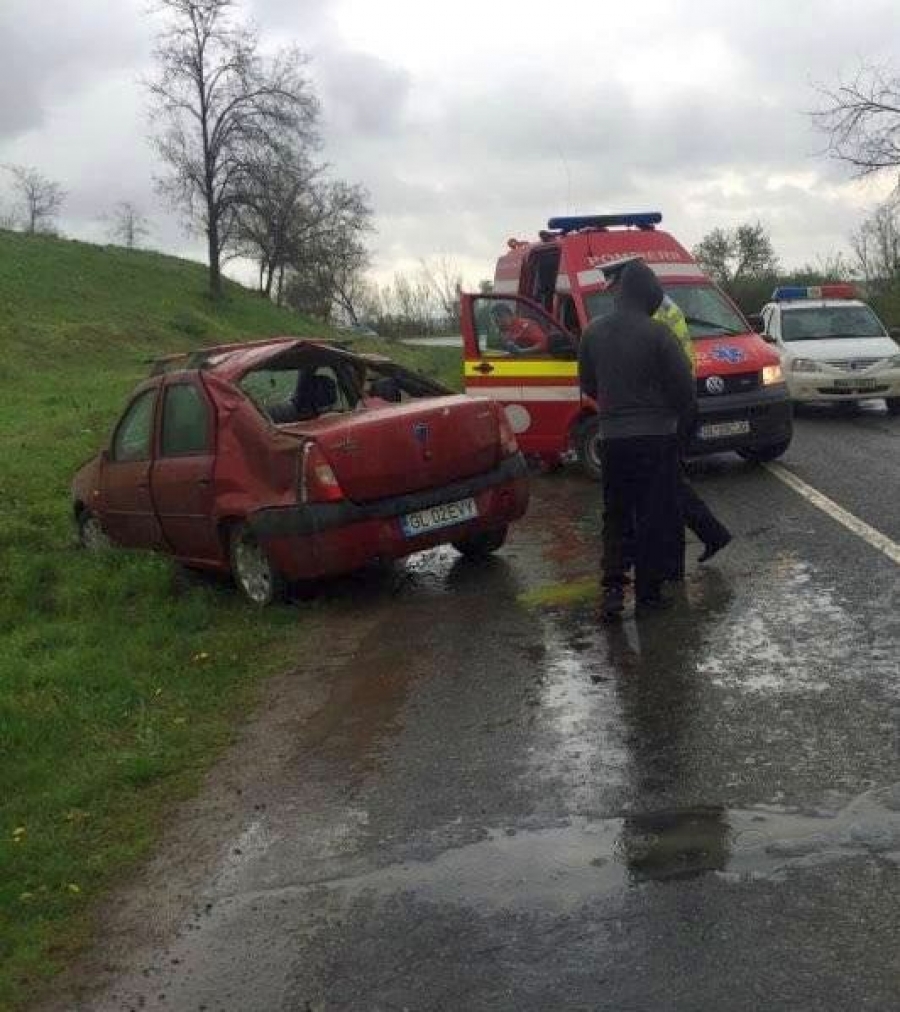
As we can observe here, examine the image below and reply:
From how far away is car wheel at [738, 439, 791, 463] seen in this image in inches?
480

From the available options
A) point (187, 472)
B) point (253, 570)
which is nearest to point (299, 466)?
point (253, 570)

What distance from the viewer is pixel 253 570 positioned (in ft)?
25.9

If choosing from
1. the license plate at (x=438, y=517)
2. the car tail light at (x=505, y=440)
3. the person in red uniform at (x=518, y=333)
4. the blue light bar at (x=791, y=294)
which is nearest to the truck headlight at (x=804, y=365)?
the blue light bar at (x=791, y=294)

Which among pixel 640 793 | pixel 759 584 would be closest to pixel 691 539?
pixel 759 584

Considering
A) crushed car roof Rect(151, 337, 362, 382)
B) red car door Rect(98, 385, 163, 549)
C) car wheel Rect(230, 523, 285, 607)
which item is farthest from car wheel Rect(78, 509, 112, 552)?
car wheel Rect(230, 523, 285, 607)

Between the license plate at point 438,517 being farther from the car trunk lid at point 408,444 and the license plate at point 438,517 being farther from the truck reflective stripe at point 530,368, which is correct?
the truck reflective stripe at point 530,368

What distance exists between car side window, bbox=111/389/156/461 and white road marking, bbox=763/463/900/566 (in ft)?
16.6

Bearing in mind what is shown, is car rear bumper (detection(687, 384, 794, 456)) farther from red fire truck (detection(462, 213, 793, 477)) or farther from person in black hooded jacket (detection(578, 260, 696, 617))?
person in black hooded jacket (detection(578, 260, 696, 617))

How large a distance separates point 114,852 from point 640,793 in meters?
1.89

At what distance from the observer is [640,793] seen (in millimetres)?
4309

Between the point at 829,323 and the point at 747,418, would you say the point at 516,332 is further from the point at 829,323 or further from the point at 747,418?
the point at 829,323

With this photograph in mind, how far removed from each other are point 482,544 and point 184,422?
7.52 ft

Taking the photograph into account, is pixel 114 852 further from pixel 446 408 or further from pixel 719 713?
pixel 446 408

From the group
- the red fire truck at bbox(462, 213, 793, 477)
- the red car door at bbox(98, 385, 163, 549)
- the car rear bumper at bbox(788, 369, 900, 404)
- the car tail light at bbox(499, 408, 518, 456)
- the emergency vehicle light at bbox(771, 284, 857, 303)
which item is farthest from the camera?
the emergency vehicle light at bbox(771, 284, 857, 303)
